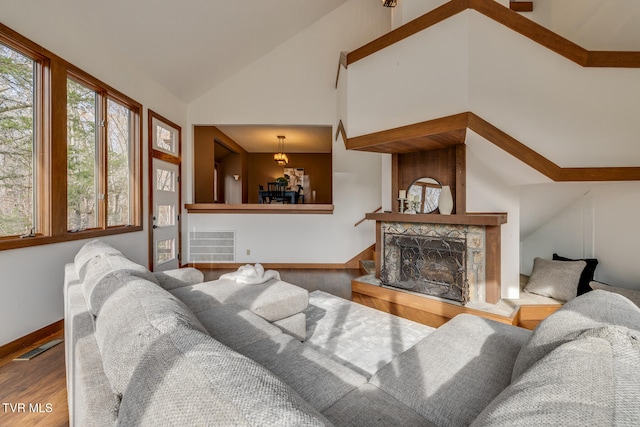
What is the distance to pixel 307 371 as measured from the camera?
1.12 m

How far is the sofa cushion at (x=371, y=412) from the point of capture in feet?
2.91

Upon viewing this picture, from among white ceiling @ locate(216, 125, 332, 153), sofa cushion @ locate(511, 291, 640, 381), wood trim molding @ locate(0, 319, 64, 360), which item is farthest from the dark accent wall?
sofa cushion @ locate(511, 291, 640, 381)

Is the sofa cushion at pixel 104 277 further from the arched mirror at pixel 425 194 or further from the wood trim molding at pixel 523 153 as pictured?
the arched mirror at pixel 425 194

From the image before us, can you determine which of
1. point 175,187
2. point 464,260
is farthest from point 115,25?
point 464,260

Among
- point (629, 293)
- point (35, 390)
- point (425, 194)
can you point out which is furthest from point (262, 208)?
point (629, 293)

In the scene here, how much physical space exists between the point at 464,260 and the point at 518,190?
91 centimetres

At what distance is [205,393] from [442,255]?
3.04 metres

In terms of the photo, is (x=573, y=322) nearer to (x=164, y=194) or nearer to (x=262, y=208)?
(x=262, y=208)

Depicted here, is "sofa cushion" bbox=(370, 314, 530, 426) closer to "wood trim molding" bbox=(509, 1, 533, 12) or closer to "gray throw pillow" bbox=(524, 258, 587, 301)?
"gray throw pillow" bbox=(524, 258, 587, 301)

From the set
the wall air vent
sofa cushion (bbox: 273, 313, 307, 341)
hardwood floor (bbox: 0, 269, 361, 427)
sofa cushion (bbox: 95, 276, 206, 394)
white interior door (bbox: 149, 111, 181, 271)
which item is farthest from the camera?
the wall air vent

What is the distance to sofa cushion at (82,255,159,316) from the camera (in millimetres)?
1151

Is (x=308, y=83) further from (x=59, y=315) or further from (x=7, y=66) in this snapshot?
(x=59, y=315)

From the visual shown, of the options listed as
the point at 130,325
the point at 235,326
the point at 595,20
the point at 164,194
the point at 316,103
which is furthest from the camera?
the point at 316,103

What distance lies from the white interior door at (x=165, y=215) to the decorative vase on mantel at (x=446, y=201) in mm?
3883
